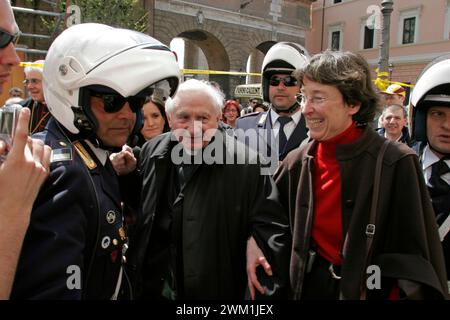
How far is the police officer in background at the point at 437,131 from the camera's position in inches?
83.7

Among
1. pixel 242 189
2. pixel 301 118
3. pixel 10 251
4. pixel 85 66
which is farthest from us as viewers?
pixel 301 118

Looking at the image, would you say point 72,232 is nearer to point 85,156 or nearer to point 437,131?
point 85,156

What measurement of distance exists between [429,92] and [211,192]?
4.27 ft

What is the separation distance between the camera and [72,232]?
4.70 ft

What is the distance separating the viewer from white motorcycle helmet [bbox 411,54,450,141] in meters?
2.16

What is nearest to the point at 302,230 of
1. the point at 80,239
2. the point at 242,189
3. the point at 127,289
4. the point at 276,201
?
the point at 276,201

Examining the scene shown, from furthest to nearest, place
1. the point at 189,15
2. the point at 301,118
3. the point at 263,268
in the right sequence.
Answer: the point at 189,15, the point at 301,118, the point at 263,268

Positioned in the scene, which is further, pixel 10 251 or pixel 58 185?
pixel 58 185

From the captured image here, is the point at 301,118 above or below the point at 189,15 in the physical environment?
below

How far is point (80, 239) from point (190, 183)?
782 millimetres

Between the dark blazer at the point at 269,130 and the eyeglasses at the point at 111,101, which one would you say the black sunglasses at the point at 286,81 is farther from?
the eyeglasses at the point at 111,101

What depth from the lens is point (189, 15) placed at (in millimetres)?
22781

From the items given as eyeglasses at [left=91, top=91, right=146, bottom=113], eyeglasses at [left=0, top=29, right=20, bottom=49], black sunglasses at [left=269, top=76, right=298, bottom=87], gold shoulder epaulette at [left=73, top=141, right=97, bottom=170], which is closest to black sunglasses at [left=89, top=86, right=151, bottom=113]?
eyeglasses at [left=91, top=91, right=146, bottom=113]

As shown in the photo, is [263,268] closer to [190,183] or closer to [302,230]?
[302,230]
